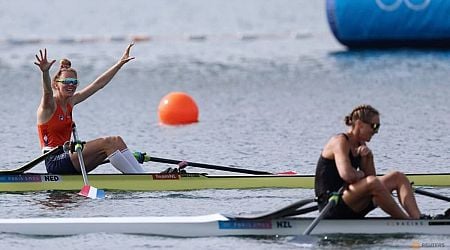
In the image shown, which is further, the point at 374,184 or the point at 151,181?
the point at 151,181

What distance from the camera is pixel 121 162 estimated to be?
51.6 feet

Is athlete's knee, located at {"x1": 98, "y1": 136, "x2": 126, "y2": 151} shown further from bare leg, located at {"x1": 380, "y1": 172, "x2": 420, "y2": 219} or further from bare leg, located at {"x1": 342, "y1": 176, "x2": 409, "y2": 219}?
bare leg, located at {"x1": 380, "y1": 172, "x2": 420, "y2": 219}

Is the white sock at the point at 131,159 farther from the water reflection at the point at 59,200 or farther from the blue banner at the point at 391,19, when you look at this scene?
the blue banner at the point at 391,19

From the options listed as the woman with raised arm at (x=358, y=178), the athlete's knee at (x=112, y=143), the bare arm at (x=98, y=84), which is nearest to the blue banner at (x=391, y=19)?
the bare arm at (x=98, y=84)

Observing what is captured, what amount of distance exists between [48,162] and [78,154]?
0.51 meters

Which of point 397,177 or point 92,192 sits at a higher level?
point 92,192

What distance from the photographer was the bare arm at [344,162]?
40.4 feet

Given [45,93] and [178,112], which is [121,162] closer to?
[45,93]

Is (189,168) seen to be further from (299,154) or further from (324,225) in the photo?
(324,225)

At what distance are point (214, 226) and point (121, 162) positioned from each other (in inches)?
118

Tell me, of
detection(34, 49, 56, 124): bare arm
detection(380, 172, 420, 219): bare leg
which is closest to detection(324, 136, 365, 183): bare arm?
detection(380, 172, 420, 219): bare leg

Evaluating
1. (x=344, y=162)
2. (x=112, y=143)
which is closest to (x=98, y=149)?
(x=112, y=143)

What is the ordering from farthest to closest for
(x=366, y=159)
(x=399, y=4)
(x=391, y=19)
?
(x=391, y=19) → (x=399, y=4) → (x=366, y=159)

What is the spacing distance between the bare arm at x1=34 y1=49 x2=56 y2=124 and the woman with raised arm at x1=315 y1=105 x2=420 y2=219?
3.87 m
